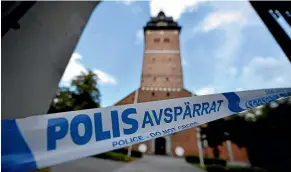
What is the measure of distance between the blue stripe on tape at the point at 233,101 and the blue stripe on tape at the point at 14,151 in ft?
5.30

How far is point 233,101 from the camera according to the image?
5.61 feet

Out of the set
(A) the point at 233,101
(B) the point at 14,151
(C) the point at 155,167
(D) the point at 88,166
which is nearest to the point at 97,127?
(B) the point at 14,151

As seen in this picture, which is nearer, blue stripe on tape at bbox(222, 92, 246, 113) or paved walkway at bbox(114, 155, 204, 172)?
blue stripe on tape at bbox(222, 92, 246, 113)

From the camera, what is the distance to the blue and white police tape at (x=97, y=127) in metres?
1.12

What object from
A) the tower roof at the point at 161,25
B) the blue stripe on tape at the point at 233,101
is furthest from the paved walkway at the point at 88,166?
the tower roof at the point at 161,25

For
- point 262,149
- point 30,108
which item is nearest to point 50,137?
point 30,108

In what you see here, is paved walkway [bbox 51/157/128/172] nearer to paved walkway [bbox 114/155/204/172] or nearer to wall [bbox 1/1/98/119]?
paved walkway [bbox 114/155/204/172]

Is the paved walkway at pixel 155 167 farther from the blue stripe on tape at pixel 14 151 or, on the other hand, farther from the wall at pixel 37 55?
the blue stripe on tape at pixel 14 151

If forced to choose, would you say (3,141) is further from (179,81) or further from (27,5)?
(179,81)

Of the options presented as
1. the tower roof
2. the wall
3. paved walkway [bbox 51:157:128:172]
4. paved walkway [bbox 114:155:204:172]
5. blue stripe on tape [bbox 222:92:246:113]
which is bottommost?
paved walkway [bbox 114:155:204:172]

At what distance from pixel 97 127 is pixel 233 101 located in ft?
4.14

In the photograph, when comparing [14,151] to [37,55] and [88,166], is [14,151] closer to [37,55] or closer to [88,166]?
[37,55]

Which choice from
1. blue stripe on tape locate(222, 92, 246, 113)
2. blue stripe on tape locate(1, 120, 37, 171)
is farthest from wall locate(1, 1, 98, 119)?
blue stripe on tape locate(222, 92, 246, 113)

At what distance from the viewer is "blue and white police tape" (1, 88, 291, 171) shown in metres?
1.12
